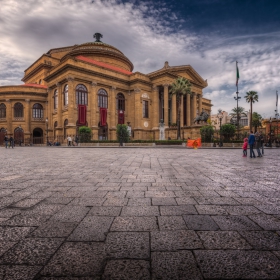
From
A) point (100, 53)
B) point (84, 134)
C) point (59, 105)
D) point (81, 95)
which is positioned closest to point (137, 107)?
point (81, 95)

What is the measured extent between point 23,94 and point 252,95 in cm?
4758

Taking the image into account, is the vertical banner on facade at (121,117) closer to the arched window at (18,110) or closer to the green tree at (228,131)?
the arched window at (18,110)

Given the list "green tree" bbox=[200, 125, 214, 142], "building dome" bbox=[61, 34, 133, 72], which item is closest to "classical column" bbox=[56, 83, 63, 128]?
"building dome" bbox=[61, 34, 133, 72]

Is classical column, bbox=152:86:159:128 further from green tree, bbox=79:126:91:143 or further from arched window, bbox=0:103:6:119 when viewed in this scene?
arched window, bbox=0:103:6:119

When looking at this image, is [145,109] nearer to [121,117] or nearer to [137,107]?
[137,107]

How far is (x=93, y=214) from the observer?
2.44m

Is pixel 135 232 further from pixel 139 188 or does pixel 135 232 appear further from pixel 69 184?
pixel 69 184

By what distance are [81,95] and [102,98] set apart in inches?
165

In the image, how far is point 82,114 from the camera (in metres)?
32.9

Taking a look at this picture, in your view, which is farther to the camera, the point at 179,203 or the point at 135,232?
the point at 179,203

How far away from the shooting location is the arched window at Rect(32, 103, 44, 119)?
3762 cm

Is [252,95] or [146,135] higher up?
[252,95]

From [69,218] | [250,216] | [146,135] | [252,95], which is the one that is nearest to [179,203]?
[250,216]

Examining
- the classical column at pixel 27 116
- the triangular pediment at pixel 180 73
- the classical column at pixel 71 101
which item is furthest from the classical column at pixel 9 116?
the triangular pediment at pixel 180 73
